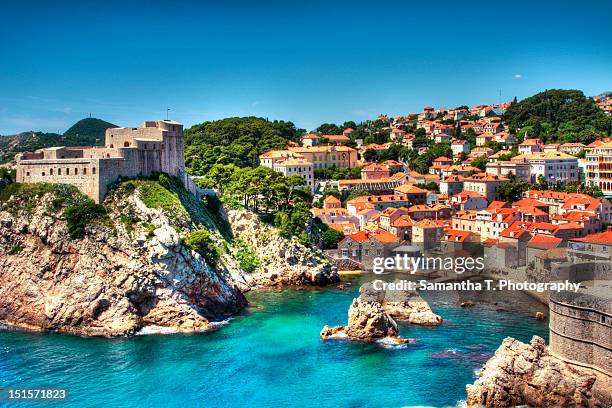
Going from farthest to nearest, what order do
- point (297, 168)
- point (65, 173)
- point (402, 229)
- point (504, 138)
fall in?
point (504, 138) < point (297, 168) < point (402, 229) < point (65, 173)

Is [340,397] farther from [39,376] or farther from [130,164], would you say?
[130,164]

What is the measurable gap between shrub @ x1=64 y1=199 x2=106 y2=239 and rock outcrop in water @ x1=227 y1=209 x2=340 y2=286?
10.2 meters

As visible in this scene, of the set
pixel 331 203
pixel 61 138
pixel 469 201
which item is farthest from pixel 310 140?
pixel 61 138

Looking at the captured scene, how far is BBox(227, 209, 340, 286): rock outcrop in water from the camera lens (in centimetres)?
4134

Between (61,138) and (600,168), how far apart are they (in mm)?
63167

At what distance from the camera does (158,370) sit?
87.2 feet

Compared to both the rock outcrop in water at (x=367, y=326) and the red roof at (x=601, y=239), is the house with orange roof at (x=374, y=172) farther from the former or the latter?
the rock outcrop in water at (x=367, y=326)

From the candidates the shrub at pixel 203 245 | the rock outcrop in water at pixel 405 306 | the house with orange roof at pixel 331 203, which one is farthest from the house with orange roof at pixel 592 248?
the house with orange roof at pixel 331 203

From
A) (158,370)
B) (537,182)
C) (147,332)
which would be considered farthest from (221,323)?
(537,182)

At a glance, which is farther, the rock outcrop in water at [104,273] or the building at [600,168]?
the building at [600,168]

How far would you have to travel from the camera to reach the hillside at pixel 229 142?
58312mm

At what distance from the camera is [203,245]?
3650cm

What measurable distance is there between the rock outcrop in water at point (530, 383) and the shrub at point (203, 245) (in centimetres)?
1705

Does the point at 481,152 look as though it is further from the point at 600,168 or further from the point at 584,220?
the point at 584,220
